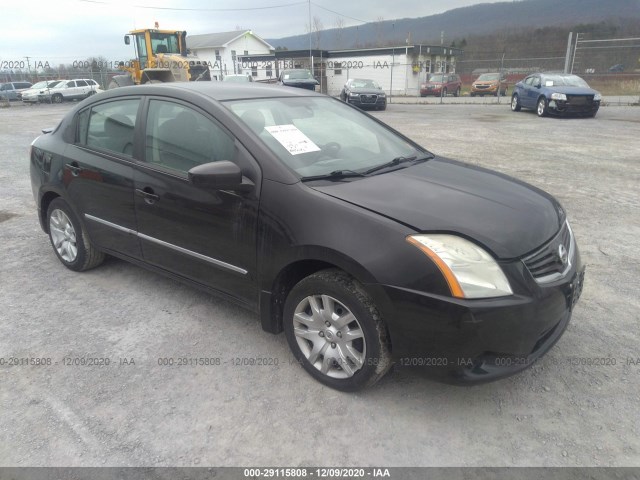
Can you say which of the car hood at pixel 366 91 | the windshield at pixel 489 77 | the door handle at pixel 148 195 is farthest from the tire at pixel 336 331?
the windshield at pixel 489 77

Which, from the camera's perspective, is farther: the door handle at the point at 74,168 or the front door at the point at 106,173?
the door handle at the point at 74,168

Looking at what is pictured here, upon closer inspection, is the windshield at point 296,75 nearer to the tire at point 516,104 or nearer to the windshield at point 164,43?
the windshield at point 164,43

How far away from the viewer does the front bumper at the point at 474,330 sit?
2150 millimetres

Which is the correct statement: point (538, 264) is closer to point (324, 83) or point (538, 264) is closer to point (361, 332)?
point (361, 332)

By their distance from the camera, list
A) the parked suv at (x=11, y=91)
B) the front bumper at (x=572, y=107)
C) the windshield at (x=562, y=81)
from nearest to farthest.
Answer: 1. the front bumper at (x=572, y=107)
2. the windshield at (x=562, y=81)
3. the parked suv at (x=11, y=91)

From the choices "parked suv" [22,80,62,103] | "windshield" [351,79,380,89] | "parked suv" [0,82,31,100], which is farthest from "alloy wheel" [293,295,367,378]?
"parked suv" [0,82,31,100]

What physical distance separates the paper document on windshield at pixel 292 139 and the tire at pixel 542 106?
49.8 ft

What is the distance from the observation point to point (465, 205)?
2.53 m

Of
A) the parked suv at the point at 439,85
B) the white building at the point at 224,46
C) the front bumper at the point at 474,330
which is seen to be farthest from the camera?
the white building at the point at 224,46

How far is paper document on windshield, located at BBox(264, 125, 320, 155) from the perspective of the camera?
2889mm

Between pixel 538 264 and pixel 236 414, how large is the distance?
5.70ft

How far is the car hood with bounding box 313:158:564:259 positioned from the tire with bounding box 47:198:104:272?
245 cm

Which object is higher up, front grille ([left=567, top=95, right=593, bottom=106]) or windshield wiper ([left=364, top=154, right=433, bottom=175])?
windshield wiper ([left=364, top=154, right=433, bottom=175])

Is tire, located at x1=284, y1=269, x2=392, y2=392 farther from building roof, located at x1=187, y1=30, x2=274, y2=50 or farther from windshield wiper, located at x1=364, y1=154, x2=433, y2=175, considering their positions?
building roof, located at x1=187, y1=30, x2=274, y2=50
